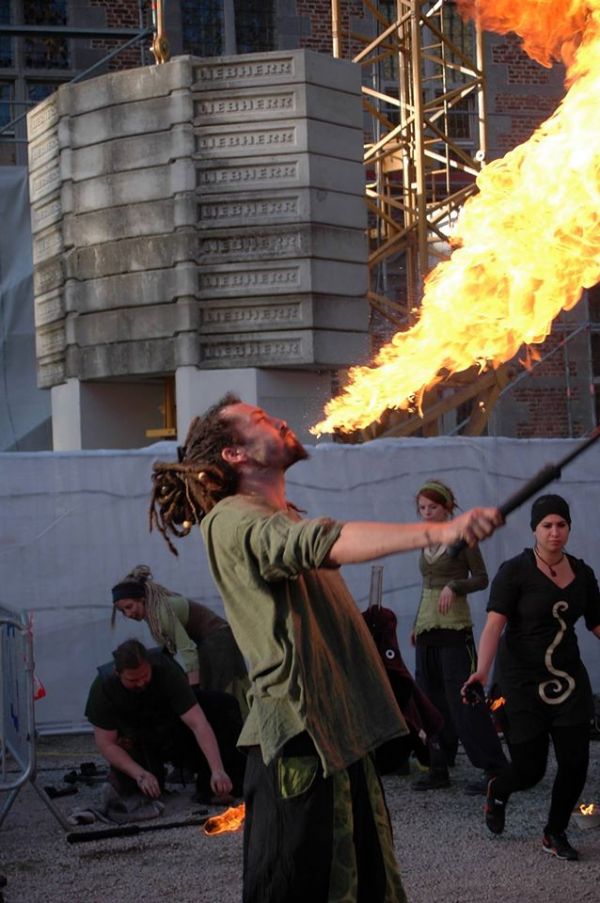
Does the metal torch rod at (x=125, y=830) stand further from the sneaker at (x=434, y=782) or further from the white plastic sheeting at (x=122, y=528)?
the white plastic sheeting at (x=122, y=528)

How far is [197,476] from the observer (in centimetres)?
409

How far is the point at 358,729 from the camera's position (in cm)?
387

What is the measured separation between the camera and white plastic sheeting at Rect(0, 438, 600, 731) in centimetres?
991

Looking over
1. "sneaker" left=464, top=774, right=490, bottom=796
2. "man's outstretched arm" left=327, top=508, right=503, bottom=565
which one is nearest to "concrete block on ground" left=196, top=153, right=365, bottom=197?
"sneaker" left=464, top=774, right=490, bottom=796

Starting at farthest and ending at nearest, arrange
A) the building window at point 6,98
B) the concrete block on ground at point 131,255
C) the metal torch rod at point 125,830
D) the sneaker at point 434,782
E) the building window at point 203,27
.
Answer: the building window at point 203,27 < the building window at point 6,98 < the concrete block on ground at point 131,255 < the sneaker at point 434,782 < the metal torch rod at point 125,830

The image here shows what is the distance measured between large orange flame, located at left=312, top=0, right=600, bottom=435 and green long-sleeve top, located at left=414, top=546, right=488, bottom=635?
2.17 metres

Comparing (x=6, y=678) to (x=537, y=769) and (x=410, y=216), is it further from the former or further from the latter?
(x=410, y=216)

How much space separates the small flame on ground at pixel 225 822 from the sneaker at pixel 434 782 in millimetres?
1109

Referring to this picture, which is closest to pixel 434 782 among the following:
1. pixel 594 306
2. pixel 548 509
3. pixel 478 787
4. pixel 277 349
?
pixel 478 787

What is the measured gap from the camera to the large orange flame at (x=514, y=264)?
5641mm

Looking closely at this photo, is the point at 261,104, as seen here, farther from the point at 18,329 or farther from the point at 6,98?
the point at 6,98

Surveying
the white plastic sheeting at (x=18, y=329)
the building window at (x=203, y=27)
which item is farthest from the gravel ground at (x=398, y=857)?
the building window at (x=203, y=27)

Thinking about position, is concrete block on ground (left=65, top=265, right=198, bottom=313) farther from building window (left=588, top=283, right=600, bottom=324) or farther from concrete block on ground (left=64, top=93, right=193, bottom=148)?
building window (left=588, top=283, right=600, bottom=324)

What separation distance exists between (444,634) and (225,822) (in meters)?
1.72
